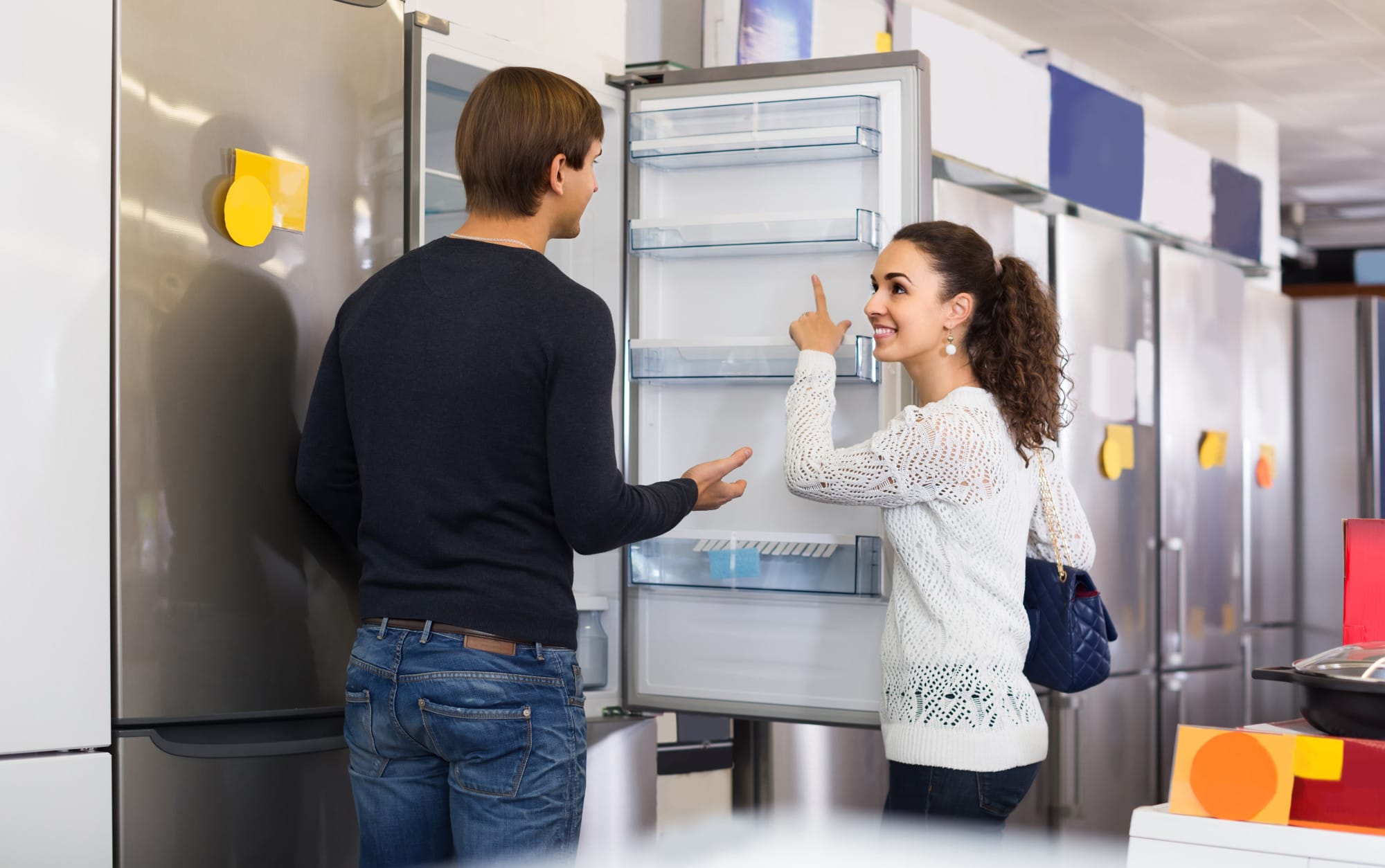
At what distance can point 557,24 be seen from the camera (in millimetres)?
2250

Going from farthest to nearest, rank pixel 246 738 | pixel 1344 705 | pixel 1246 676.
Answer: pixel 1246 676, pixel 246 738, pixel 1344 705

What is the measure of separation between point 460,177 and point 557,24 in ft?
1.17

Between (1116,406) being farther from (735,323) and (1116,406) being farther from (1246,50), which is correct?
(1246,50)

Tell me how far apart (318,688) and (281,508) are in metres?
0.24

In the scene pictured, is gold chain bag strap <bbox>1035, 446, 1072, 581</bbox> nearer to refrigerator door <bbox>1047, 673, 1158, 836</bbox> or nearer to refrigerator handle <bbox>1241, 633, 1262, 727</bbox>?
refrigerator door <bbox>1047, 673, 1158, 836</bbox>

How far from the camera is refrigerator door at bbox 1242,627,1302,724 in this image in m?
4.54

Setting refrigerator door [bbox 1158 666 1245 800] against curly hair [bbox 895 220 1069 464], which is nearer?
curly hair [bbox 895 220 1069 464]

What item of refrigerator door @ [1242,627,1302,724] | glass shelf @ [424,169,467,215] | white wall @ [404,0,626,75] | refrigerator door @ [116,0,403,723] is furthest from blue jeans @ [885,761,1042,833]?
refrigerator door @ [1242,627,1302,724]

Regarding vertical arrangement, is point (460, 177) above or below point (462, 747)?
above

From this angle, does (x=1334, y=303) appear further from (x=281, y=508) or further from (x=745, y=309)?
(x=281, y=508)

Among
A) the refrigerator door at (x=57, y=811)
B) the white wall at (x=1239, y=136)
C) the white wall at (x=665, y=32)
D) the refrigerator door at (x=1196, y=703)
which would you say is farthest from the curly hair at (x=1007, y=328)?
the white wall at (x=1239, y=136)

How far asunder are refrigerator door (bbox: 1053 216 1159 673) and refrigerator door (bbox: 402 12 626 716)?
56.0 inches

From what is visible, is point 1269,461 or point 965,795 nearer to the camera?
point 965,795

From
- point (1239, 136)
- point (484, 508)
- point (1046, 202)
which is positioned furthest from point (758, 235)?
point (1239, 136)
